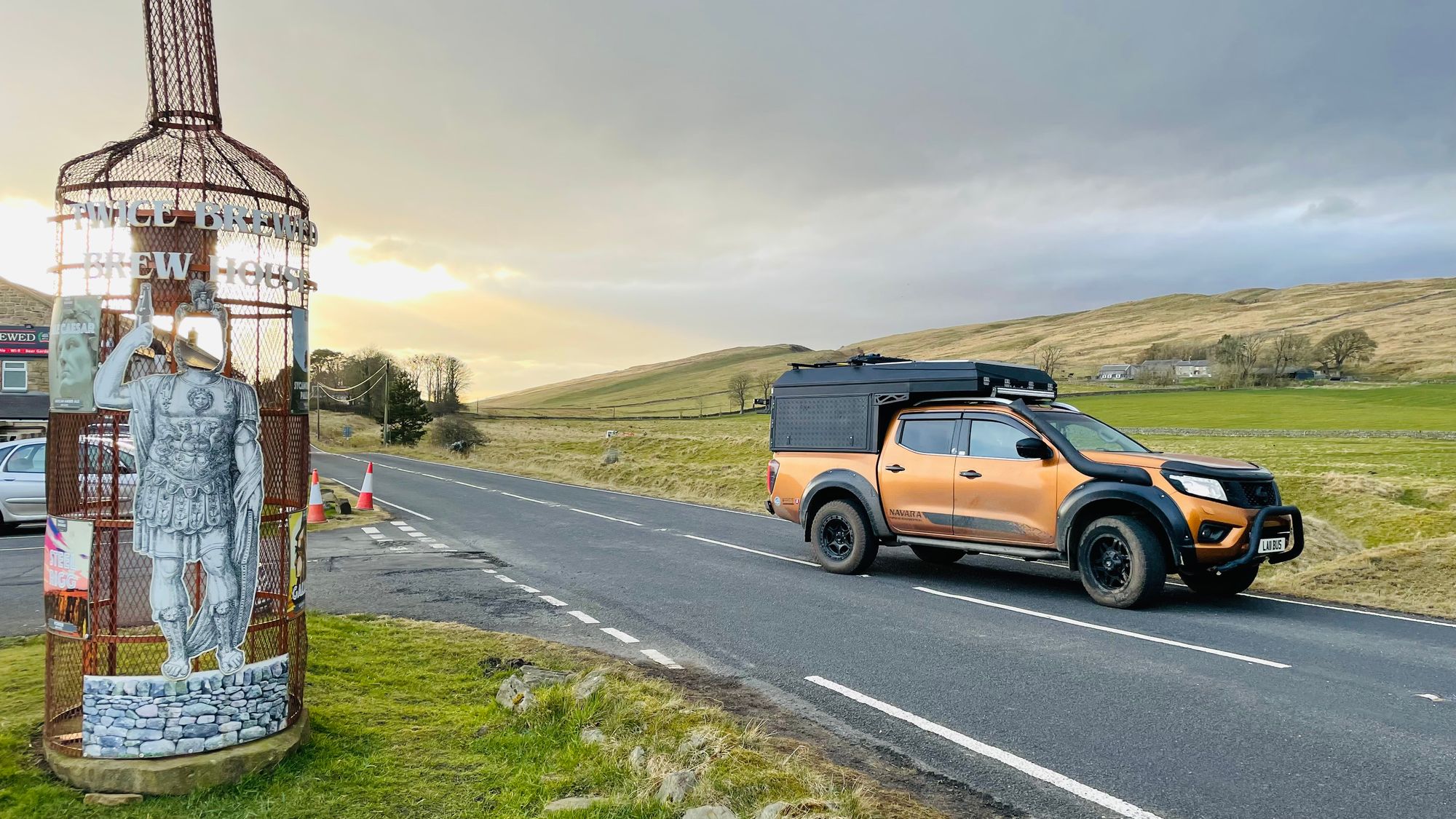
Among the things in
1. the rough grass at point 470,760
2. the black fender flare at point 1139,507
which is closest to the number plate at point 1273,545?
the black fender flare at point 1139,507

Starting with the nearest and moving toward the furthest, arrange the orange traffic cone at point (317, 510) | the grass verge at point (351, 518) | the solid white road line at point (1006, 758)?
the solid white road line at point (1006, 758) → the grass verge at point (351, 518) → the orange traffic cone at point (317, 510)

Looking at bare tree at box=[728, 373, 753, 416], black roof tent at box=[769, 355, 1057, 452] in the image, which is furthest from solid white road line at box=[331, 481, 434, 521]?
bare tree at box=[728, 373, 753, 416]

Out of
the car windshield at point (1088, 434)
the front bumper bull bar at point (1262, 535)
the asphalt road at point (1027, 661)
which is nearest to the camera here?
the asphalt road at point (1027, 661)

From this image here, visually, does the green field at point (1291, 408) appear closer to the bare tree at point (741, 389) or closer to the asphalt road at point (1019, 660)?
the bare tree at point (741, 389)

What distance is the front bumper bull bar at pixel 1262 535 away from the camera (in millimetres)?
8711

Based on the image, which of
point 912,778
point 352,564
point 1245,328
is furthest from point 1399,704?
point 1245,328

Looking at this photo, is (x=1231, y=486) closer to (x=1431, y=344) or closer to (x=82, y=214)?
(x=82, y=214)

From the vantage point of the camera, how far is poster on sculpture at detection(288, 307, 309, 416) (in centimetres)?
479

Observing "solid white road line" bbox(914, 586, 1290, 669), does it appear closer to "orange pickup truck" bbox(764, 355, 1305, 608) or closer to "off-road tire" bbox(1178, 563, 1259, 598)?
"orange pickup truck" bbox(764, 355, 1305, 608)

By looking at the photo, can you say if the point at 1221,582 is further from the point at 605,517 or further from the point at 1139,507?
the point at 605,517

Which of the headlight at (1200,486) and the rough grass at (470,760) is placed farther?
the headlight at (1200,486)

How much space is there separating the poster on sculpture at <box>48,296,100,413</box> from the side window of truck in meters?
8.51

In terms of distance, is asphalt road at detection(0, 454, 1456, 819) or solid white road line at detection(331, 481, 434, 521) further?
solid white road line at detection(331, 481, 434, 521)

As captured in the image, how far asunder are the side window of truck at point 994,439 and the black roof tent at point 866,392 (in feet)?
2.26
